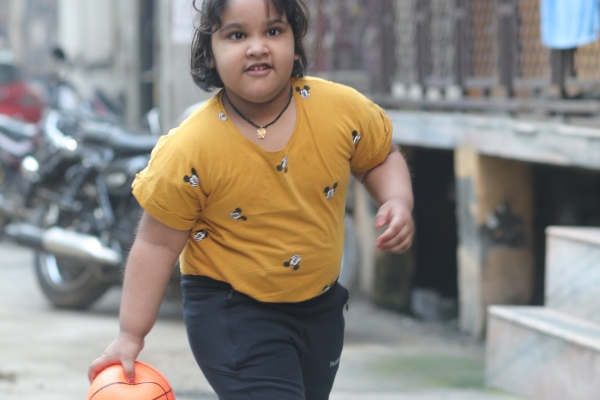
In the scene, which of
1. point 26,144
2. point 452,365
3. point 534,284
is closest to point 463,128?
point 534,284

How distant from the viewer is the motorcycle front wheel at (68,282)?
6.45 metres

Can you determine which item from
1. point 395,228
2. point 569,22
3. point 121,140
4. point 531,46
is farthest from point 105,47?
point 395,228

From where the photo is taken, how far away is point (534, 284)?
19.9 ft

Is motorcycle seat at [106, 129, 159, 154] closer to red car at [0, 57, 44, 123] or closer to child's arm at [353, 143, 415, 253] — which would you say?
child's arm at [353, 143, 415, 253]

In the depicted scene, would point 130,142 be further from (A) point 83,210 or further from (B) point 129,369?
(B) point 129,369

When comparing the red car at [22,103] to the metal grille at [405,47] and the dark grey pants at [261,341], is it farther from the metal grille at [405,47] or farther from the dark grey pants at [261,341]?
the dark grey pants at [261,341]

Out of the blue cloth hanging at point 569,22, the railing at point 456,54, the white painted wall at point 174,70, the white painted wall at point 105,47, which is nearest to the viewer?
the blue cloth hanging at point 569,22

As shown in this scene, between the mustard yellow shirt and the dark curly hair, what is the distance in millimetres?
86

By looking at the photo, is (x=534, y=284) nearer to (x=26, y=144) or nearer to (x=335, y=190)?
(x=335, y=190)

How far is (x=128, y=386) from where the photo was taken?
2445mm

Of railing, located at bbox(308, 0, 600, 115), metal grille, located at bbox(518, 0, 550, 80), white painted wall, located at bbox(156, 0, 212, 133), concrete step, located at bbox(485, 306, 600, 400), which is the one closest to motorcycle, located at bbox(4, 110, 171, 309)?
white painted wall, located at bbox(156, 0, 212, 133)

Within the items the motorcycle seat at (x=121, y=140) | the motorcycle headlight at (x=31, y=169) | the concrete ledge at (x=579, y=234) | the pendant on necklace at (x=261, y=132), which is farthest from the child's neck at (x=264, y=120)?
the motorcycle headlight at (x=31, y=169)

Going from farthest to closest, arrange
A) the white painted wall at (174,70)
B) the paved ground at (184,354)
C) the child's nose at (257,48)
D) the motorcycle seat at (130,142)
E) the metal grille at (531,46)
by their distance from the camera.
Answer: the white painted wall at (174,70) → the motorcycle seat at (130,142) → the metal grille at (531,46) → the paved ground at (184,354) → the child's nose at (257,48)

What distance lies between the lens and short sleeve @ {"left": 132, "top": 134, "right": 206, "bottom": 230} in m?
2.38
